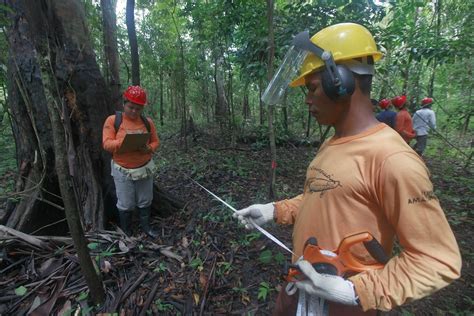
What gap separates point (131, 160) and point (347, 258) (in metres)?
3.07

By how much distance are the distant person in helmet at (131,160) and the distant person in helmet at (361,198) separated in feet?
8.55

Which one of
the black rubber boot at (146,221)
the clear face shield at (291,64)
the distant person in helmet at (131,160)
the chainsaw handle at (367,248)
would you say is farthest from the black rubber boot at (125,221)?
the chainsaw handle at (367,248)

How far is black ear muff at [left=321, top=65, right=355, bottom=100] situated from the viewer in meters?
1.25

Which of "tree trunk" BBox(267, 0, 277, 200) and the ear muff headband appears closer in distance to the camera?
the ear muff headband

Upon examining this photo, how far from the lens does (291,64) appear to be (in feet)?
5.39

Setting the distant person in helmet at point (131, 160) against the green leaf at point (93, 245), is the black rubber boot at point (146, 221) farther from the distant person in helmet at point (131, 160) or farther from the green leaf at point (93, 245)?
the green leaf at point (93, 245)

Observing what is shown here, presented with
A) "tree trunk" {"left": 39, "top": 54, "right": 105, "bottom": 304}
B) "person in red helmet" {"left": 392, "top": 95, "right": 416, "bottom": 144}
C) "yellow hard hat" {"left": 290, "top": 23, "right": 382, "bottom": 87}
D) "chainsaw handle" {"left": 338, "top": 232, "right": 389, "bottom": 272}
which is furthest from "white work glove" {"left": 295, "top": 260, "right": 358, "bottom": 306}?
"person in red helmet" {"left": 392, "top": 95, "right": 416, "bottom": 144}

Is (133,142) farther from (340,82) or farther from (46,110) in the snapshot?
(340,82)

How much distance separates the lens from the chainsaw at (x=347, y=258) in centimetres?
115

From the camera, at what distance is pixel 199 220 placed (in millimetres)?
4078

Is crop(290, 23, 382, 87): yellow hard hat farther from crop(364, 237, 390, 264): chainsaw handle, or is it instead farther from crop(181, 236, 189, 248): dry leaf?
crop(181, 236, 189, 248): dry leaf

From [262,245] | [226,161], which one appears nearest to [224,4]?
[226,161]

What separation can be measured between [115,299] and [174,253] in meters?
0.84

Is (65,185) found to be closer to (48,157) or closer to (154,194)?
(48,157)
